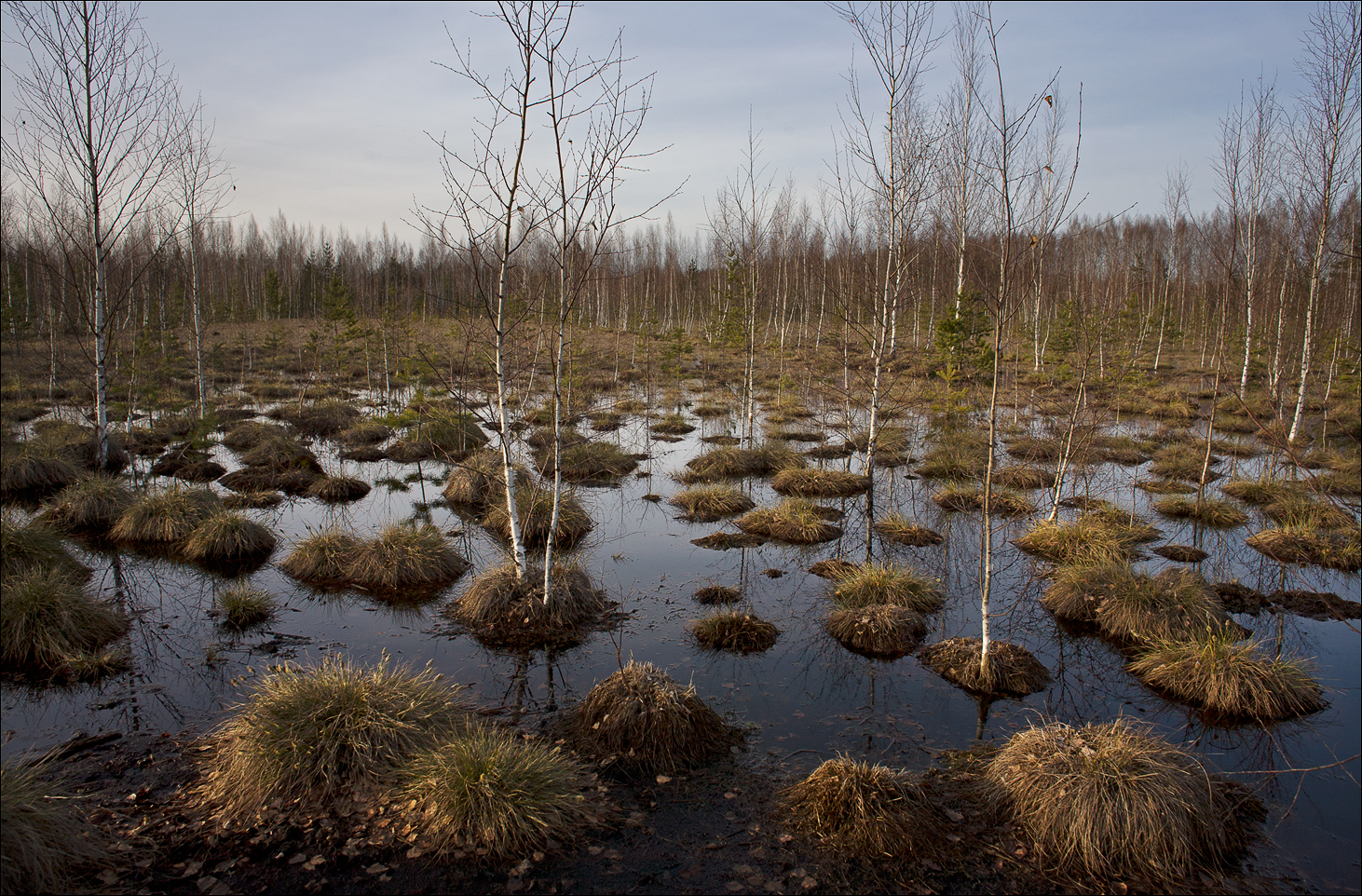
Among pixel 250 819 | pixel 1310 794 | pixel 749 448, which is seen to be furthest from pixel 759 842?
pixel 749 448

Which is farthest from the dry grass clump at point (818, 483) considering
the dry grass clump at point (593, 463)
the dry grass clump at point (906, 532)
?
the dry grass clump at point (593, 463)

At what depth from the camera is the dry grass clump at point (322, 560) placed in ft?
28.6

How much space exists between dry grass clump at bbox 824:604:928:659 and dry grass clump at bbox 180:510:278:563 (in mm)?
7503

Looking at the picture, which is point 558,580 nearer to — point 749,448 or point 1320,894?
point 1320,894

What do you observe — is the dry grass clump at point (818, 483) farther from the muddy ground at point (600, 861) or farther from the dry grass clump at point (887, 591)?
the muddy ground at point (600, 861)

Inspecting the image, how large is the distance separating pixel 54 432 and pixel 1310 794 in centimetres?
1933

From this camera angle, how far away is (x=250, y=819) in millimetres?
4168

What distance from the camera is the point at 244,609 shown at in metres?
7.45

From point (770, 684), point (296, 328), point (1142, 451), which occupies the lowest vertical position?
point (770, 684)

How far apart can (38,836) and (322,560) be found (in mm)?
5598

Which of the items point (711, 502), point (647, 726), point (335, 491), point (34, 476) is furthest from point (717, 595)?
point (34, 476)

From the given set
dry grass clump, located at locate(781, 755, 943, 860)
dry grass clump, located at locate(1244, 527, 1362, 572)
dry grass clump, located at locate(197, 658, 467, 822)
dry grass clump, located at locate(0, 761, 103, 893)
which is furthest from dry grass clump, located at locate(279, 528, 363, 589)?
dry grass clump, located at locate(1244, 527, 1362, 572)

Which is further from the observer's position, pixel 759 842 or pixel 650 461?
pixel 650 461

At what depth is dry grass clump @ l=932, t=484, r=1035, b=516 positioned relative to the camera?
1170 centimetres
